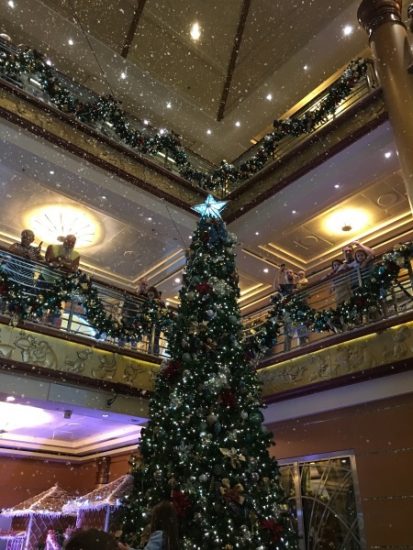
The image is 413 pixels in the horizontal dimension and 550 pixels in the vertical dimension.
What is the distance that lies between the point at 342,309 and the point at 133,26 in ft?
23.3

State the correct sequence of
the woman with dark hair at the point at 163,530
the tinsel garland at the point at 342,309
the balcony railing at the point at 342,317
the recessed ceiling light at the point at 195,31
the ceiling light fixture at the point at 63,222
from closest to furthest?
the woman with dark hair at the point at 163,530, the tinsel garland at the point at 342,309, the balcony railing at the point at 342,317, the recessed ceiling light at the point at 195,31, the ceiling light fixture at the point at 63,222

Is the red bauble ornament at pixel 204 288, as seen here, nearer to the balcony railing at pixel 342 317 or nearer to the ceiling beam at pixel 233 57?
the balcony railing at pixel 342 317

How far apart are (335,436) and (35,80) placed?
7322mm

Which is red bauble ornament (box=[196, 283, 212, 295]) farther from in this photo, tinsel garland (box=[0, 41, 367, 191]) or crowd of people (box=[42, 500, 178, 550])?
tinsel garland (box=[0, 41, 367, 191])

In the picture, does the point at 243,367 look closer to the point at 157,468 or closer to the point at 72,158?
the point at 157,468

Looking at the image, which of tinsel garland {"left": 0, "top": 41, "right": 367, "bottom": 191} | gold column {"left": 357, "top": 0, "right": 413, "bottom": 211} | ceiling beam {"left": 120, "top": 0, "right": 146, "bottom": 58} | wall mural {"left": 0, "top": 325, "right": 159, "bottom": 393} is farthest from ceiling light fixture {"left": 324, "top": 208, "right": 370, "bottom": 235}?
ceiling beam {"left": 120, "top": 0, "right": 146, "bottom": 58}

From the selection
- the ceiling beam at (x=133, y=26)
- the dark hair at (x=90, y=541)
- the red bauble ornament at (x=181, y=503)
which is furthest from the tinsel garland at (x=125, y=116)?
the dark hair at (x=90, y=541)

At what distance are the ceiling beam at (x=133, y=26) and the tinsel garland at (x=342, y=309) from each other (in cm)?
600

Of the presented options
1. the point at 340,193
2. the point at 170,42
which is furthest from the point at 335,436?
the point at 170,42

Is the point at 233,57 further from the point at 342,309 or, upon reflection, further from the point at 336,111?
the point at 342,309

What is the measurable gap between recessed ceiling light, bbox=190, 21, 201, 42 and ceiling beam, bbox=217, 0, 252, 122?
79cm

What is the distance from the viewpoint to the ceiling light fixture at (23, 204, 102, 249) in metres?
9.38

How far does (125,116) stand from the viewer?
797 centimetres

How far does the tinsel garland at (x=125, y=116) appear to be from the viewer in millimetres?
6918
